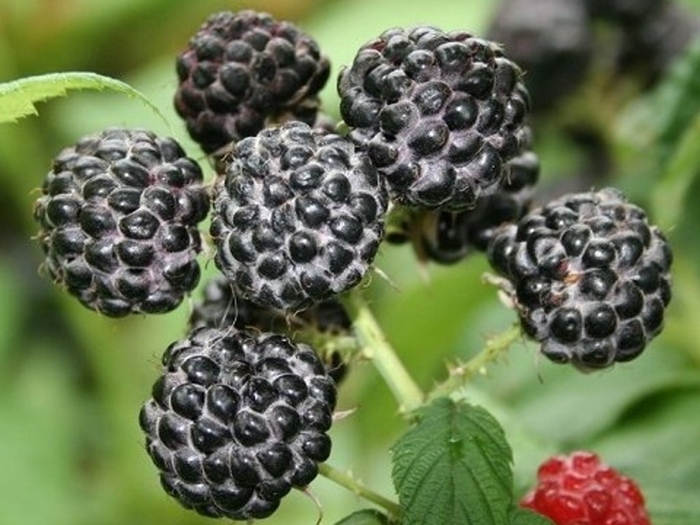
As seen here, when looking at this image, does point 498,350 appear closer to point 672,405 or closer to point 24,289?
point 672,405

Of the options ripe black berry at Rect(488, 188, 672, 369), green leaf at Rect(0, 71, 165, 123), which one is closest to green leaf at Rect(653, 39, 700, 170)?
ripe black berry at Rect(488, 188, 672, 369)

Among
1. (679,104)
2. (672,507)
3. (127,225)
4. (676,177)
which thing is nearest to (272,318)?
(127,225)

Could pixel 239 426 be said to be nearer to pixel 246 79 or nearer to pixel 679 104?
pixel 246 79

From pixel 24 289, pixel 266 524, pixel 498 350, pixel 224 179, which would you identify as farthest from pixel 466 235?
pixel 24 289

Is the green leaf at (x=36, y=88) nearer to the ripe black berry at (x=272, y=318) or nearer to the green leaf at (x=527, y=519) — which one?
the ripe black berry at (x=272, y=318)

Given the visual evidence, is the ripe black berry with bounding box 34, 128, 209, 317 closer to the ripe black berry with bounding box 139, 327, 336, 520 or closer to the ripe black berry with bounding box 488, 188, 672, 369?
the ripe black berry with bounding box 139, 327, 336, 520

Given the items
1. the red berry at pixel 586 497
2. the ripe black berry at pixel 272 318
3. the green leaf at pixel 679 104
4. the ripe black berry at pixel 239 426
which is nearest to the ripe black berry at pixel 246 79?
the ripe black berry at pixel 272 318

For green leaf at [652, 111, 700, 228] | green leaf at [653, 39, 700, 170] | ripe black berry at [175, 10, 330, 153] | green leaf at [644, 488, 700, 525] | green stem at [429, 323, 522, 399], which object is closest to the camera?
green stem at [429, 323, 522, 399]
